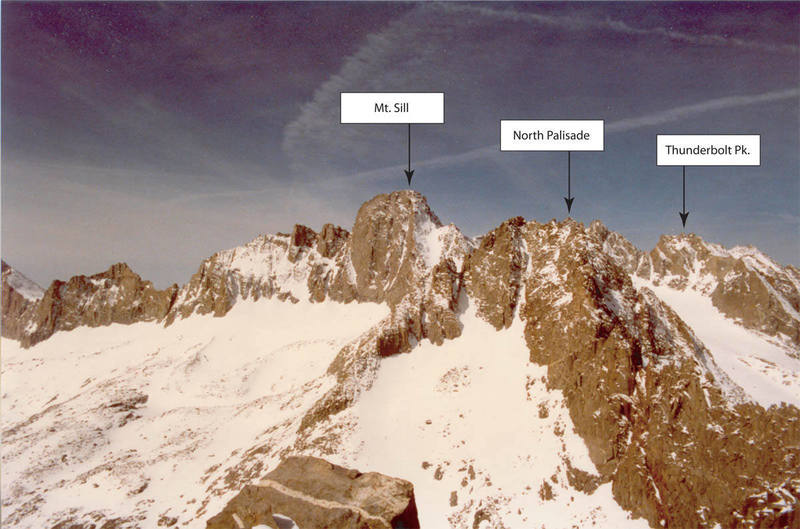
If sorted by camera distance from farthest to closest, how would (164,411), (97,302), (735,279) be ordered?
(97,302) → (735,279) → (164,411)

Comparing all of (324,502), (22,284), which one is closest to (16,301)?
(22,284)

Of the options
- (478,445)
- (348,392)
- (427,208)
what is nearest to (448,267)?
(348,392)

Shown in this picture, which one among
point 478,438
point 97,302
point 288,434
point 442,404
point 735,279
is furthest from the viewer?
point 97,302

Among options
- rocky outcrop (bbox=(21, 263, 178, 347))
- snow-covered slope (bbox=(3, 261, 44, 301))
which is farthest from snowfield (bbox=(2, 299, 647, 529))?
snow-covered slope (bbox=(3, 261, 44, 301))

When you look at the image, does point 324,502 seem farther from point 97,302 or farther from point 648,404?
point 97,302

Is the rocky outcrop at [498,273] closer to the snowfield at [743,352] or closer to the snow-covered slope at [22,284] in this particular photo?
the snowfield at [743,352]

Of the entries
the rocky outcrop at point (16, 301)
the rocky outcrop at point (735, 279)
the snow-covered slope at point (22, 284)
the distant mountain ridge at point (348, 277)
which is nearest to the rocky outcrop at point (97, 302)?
the distant mountain ridge at point (348, 277)

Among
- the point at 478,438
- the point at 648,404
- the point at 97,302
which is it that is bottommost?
the point at 478,438

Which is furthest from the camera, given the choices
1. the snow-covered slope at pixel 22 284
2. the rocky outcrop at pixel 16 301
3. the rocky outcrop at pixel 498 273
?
the snow-covered slope at pixel 22 284
